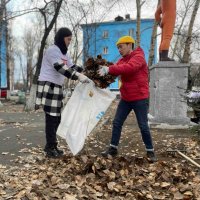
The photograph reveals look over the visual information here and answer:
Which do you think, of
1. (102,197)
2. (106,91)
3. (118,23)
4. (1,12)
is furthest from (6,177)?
(118,23)

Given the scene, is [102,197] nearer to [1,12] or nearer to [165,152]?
[165,152]

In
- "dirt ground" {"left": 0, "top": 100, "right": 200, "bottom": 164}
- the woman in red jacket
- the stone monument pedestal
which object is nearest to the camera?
the woman in red jacket

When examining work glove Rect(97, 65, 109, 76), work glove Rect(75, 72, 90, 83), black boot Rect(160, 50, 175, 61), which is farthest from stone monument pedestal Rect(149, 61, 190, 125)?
work glove Rect(75, 72, 90, 83)

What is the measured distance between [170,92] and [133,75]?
3.34 meters

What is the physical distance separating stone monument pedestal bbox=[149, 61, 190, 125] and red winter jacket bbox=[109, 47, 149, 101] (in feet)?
10.2

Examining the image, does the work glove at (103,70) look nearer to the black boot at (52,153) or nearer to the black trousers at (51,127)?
the black trousers at (51,127)

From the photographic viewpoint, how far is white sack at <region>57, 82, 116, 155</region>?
4.83m

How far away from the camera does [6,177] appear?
412 centimetres

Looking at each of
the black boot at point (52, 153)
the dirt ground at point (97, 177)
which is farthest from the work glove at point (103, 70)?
the black boot at point (52, 153)

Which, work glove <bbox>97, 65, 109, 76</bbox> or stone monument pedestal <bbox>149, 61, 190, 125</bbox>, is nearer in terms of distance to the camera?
work glove <bbox>97, 65, 109, 76</bbox>

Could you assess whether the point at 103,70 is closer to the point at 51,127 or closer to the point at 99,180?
the point at 51,127

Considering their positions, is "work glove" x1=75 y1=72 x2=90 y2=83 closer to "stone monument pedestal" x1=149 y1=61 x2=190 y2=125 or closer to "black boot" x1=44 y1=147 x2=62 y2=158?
"black boot" x1=44 y1=147 x2=62 y2=158

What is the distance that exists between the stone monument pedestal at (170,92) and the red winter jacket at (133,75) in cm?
310

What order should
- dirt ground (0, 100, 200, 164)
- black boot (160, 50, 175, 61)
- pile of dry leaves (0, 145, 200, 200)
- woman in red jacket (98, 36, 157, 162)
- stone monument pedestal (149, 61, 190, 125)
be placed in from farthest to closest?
black boot (160, 50, 175, 61)
stone monument pedestal (149, 61, 190, 125)
dirt ground (0, 100, 200, 164)
woman in red jacket (98, 36, 157, 162)
pile of dry leaves (0, 145, 200, 200)
